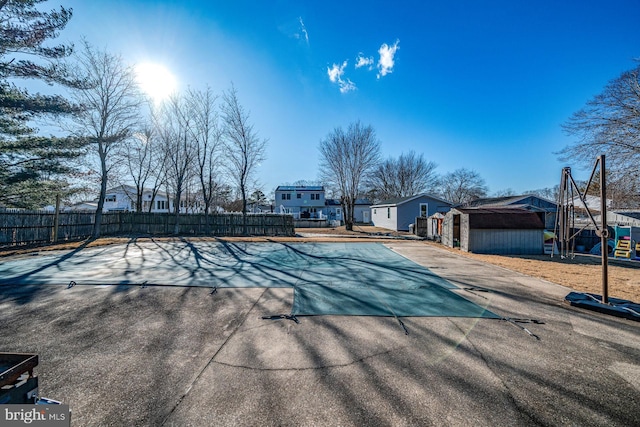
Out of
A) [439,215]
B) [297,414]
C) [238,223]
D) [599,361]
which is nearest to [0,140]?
[238,223]

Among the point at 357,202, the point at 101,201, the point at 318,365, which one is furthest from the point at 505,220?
the point at 357,202

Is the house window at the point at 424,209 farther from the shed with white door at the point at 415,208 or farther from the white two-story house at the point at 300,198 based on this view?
the white two-story house at the point at 300,198

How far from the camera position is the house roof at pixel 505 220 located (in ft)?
37.8

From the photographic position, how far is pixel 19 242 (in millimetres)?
12055

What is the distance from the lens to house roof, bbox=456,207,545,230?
37.8ft

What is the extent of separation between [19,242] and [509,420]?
62.2 feet

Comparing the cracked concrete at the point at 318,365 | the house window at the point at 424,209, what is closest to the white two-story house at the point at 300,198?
the house window at the point at 424,209

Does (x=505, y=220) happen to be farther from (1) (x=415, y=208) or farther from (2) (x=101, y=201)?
(2) (x=101, y=201)

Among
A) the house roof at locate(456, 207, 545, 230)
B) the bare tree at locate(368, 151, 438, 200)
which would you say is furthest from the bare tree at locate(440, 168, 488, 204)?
the house roof at locate(456, 207, 545, 230)

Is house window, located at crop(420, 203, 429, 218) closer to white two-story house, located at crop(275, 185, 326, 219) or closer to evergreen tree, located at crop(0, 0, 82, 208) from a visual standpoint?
white two-story house, located at crop(275, 185, 326, 219)

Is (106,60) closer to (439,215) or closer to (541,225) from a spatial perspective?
(439,215)
